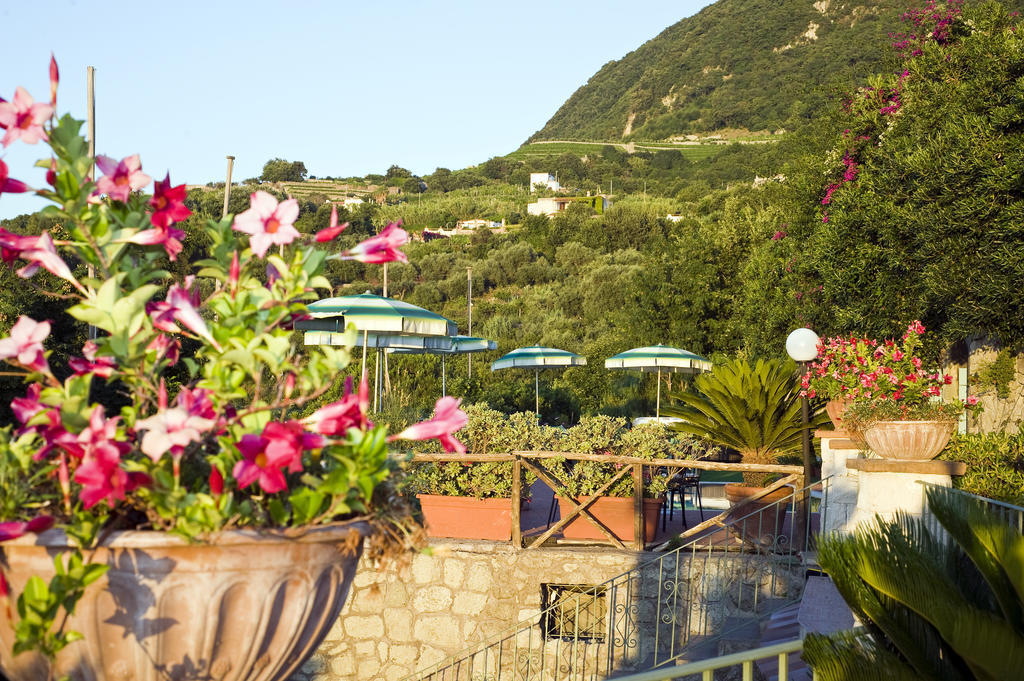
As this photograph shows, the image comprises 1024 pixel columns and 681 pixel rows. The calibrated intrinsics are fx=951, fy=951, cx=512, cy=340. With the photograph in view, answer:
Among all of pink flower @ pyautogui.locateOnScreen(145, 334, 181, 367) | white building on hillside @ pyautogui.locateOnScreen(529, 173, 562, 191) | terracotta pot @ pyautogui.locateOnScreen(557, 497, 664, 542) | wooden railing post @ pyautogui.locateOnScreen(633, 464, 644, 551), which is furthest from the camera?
white building on hillside @ pyautogui.locateOnScreen(529, 173, 562, 191)

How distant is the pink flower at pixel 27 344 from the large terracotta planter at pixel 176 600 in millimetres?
282

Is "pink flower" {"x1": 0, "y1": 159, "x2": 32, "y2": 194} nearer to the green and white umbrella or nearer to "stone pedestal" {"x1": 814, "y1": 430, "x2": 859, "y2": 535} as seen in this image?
"stone pedestal" {"x1": 814, "y1": 430, "x2": 859, "y2": 535}

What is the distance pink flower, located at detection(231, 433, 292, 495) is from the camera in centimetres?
149

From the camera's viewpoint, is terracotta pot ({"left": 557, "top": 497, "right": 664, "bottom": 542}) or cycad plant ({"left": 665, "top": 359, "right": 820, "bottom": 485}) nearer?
terracotta pot ({"left": 557, "top": 497, "right": 664, "bottom": 542})

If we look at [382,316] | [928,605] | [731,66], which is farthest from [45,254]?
[731,66]

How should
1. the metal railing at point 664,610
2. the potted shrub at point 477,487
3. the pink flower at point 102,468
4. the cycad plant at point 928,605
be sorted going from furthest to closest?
the potted shrub at point 477,487, the metal railing at point 664,610, the cycad plant at point 928,605, the pink flower at point 102,468

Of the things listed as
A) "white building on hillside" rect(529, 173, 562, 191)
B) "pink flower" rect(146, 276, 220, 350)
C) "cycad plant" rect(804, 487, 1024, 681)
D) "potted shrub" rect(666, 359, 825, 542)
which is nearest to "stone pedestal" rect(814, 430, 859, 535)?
"potted shrub" rect(666, 359, 825, 542)

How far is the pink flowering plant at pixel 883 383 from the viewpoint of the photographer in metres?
5.95

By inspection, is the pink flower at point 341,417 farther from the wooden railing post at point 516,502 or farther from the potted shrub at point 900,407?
the wooden railing post at point 516,502

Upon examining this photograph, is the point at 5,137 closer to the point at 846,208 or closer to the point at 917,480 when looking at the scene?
the point at 917,480

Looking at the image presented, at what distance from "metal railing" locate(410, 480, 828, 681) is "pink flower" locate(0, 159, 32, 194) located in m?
6.10

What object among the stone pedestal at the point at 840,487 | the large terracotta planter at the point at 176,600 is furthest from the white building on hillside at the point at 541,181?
the large terracotta planter at the point at 176,600

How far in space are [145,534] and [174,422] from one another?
8.3 inches

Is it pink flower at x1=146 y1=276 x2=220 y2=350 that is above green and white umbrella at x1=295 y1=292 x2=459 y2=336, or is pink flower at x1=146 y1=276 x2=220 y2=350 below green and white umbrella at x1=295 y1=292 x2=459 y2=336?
above
